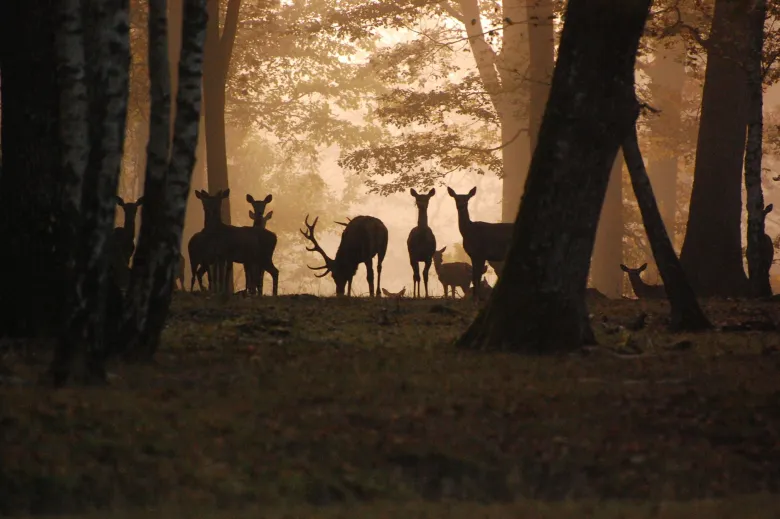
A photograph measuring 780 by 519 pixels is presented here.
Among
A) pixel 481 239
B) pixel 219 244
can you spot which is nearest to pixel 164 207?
pixel 219 244

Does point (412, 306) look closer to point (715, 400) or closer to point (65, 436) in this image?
point (715, 400)

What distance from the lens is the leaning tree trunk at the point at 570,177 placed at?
1234cm

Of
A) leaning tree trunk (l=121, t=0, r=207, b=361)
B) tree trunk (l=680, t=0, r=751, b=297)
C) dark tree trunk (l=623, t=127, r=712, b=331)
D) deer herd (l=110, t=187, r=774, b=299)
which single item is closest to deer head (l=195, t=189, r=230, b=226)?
deer herd (l=110, t=187, r=774, b=299)

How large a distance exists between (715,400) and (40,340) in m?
6.06

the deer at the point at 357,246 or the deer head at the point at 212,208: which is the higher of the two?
the deer head at the point at 212,208

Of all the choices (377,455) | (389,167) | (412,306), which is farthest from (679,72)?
(377,455)

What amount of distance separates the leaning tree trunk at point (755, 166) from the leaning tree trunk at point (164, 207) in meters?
12.5

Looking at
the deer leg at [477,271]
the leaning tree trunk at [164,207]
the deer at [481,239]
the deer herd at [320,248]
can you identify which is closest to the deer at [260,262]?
the deer herd at [320,248]

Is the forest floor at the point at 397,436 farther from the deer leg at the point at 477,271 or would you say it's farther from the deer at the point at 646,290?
the deer at the point at 646,290

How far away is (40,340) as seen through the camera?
38.8 ft

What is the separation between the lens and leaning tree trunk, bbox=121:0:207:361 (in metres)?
10.7

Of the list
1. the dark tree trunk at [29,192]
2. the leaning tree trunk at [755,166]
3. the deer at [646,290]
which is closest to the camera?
the dark tree trunk at [29,192]

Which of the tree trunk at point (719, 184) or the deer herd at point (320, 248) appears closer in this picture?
the deer herd at point (320, 248)

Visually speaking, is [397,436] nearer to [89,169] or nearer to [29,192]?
[89,169]
